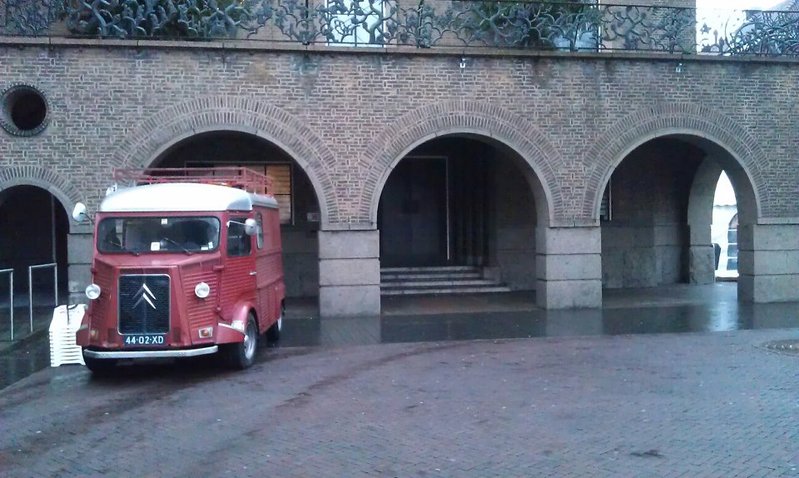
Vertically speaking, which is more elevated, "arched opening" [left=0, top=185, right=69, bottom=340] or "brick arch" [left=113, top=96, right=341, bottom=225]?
"brick arch" [left=113, top=96, right=341, bottom=225]

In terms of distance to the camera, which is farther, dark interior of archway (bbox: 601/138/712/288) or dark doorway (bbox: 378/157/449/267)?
dark interior of archway (bbox: 601/138/712/288)

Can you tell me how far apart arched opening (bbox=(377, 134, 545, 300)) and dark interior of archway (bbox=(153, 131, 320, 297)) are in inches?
77.6

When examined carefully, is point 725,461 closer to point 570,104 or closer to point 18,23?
point 570,104

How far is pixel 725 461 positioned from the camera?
7.24 m

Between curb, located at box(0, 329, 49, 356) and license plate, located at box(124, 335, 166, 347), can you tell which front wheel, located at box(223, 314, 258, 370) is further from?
curb, located at box(0, 329, 49, 356)

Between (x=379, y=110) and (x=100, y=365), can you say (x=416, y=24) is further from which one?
(x=100, y=365)

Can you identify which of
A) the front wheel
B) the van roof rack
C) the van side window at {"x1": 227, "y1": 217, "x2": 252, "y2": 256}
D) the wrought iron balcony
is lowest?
the front wheel

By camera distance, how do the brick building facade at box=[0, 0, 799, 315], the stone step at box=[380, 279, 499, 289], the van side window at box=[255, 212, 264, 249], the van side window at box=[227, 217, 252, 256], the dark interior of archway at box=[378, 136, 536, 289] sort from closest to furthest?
1. the van side window at box=[227, 217, 252, 256]
2. the van side window at box=[255, 212, 264, 249]
3. the brick building facade at box=[0, 0, 799, 315]
4. the stone step at box=[380, 279, 499, 289]
5. the dark interior of archway at box=[378, 136, 536, 289]

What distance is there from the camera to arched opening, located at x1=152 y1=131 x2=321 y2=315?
66.5 ft

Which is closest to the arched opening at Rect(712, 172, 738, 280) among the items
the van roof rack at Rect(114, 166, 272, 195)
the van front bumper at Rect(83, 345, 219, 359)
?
the van roof rack at Rect(114, 166, 272, 195)

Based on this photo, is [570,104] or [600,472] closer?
[600,472]

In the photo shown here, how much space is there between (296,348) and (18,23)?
8.41 metres

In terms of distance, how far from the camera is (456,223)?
22359 millimetres

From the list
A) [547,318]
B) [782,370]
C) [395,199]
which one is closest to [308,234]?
[395,199]
